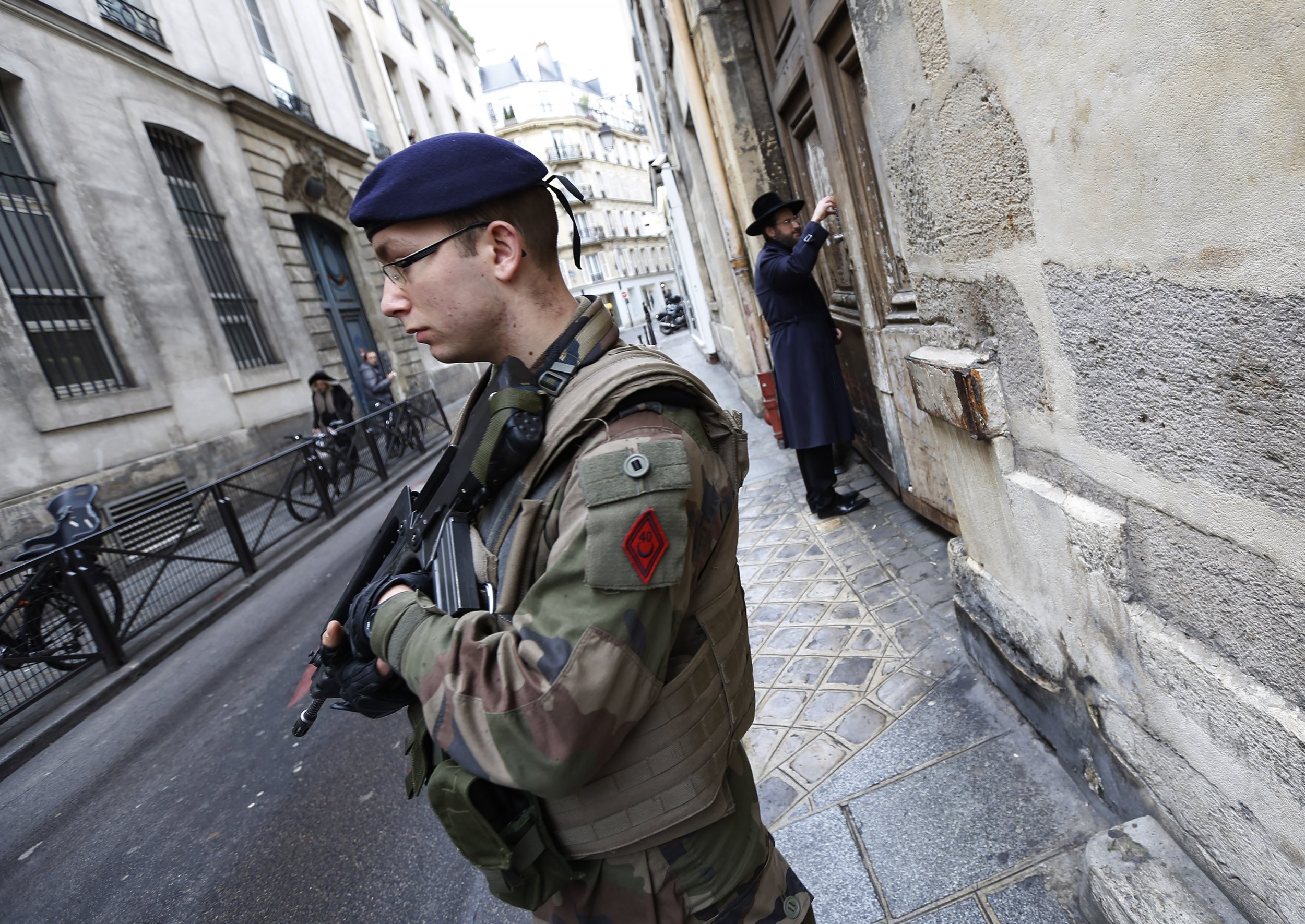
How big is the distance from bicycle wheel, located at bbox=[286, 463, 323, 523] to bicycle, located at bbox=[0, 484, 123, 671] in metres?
2.73

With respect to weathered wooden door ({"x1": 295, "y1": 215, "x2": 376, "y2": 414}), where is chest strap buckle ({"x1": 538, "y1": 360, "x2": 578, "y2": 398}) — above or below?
below

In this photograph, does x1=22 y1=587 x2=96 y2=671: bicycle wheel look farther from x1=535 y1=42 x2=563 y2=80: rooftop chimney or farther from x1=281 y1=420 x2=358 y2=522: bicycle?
x1=535 y1=42 x2=563 y2=80: rooftop chimney

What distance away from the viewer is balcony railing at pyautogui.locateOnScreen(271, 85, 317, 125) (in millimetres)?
14055

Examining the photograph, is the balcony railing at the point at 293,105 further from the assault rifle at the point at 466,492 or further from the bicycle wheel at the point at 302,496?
the assault rifle at the point at 466,492

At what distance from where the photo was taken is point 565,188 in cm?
144

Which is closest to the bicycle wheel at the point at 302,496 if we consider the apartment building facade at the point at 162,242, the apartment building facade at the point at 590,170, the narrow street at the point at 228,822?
the apartment building facade at the point at 162,242

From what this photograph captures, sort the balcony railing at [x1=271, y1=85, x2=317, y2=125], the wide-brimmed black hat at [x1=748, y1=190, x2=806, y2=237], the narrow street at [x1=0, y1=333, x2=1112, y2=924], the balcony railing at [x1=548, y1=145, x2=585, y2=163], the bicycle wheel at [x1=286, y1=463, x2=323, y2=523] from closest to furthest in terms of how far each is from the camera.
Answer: the narrow street at [x1=0, y1=333, x2=1112, y2=924]
the wide-brimmed black hat at [x1=748, y1=190, x2=806, y2=237]
the bicycle wheel at [x1=286, y1=463, x2=323, y2=523]
the balcony railing at [x1=271, y1=85, x2=317, y2=125]
the balcony railing at [x1=548, y1=145, x2=585, y2=163]

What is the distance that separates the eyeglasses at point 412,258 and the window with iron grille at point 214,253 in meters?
11.5

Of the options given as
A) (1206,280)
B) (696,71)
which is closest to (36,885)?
(1206,280)

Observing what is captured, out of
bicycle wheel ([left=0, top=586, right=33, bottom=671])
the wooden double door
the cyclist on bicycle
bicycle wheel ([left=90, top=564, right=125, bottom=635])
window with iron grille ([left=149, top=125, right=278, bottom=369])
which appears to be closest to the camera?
the wooden double door

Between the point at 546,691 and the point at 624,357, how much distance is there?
508mm

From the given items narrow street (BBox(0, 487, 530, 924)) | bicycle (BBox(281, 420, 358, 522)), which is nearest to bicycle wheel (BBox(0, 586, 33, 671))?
narrow street (BBox(0, 487, 530, 924))

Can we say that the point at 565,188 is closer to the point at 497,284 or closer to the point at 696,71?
the point at 497,284

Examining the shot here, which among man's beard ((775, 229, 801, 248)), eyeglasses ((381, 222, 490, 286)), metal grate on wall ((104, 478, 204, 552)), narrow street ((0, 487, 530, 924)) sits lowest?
narrow street ((0, 487, 530, 924))
